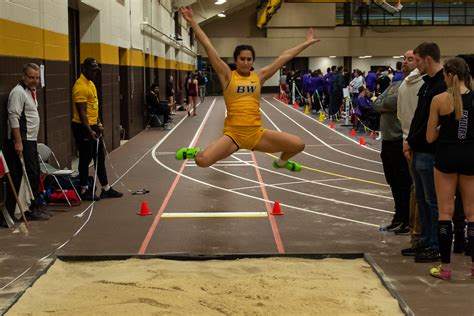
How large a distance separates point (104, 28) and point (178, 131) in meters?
6.97

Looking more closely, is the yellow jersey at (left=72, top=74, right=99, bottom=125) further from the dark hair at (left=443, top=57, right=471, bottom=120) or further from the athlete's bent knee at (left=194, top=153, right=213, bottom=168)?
the dark hair at (left=443, top=57, right=471, bottom=120)

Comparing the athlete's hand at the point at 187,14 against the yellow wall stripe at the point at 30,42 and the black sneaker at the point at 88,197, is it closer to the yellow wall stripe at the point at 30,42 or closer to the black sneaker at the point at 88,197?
the yellow wall stripe at the point at 30,42

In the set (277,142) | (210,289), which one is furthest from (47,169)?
(210,289)

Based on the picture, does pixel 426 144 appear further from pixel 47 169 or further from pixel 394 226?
pixel 47 169

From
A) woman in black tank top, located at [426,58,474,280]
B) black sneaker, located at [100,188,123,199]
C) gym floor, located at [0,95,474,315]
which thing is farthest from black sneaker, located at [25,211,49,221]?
woman in black tank top, located at [426,58,474,280]

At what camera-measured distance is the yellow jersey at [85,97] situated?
916 centimetres

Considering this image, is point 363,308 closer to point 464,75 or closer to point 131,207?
point 464,75

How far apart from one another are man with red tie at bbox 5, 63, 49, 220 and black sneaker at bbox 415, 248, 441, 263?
487 centimetres

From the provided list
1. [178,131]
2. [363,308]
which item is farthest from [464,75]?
[178,131]

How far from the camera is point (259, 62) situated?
48031 millimetres

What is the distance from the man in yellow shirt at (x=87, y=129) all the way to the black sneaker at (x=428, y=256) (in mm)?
5176

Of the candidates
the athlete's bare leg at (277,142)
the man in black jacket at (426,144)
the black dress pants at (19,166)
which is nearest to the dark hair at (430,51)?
the man in black jacket at (426,144)

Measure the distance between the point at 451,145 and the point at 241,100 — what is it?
90.0 inches

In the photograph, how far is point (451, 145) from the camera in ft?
18.0
